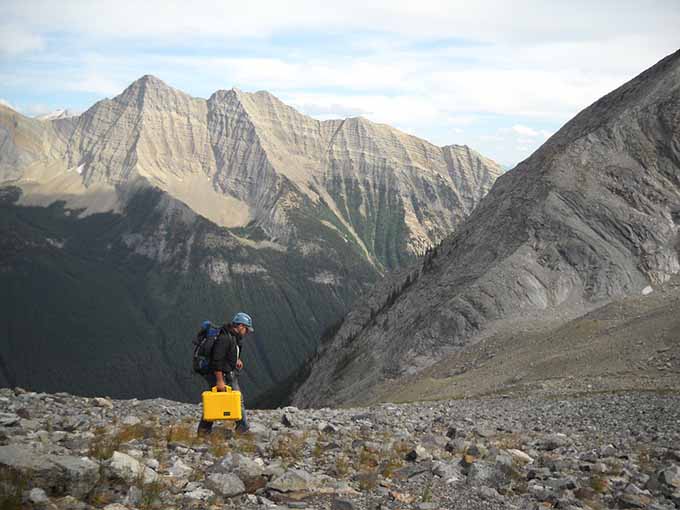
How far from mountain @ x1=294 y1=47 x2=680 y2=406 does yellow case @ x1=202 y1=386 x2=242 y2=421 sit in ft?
118

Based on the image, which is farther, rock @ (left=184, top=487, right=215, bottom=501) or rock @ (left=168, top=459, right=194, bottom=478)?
rock @ (left=168, top=459, right=194, bottom=478)

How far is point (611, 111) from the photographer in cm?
8219

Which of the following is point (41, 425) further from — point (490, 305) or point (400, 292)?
point (400, 292)

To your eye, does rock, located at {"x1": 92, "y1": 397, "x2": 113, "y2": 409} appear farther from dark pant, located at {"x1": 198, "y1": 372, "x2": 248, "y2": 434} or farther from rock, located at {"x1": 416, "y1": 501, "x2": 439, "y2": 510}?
rock, located at {"x1": 416, "y1": 501, "x2": 439, "y2": 510}

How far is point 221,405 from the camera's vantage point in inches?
691

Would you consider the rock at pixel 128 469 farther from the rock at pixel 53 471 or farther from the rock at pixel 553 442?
the rock at pixel 553 442

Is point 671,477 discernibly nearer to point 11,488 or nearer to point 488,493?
point 488,493

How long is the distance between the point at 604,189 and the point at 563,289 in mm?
14614

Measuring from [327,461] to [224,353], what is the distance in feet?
13.9

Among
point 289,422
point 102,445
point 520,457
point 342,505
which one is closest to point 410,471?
point 342,505

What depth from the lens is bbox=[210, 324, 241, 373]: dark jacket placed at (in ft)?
59.6

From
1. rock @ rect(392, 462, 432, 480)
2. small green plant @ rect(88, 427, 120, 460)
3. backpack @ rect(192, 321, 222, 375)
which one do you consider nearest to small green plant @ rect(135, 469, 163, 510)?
small green plant @ rect(88, 427, 120, 460)

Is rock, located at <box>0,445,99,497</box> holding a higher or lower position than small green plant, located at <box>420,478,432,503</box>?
higher

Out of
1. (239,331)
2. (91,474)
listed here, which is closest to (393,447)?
(239,331)
